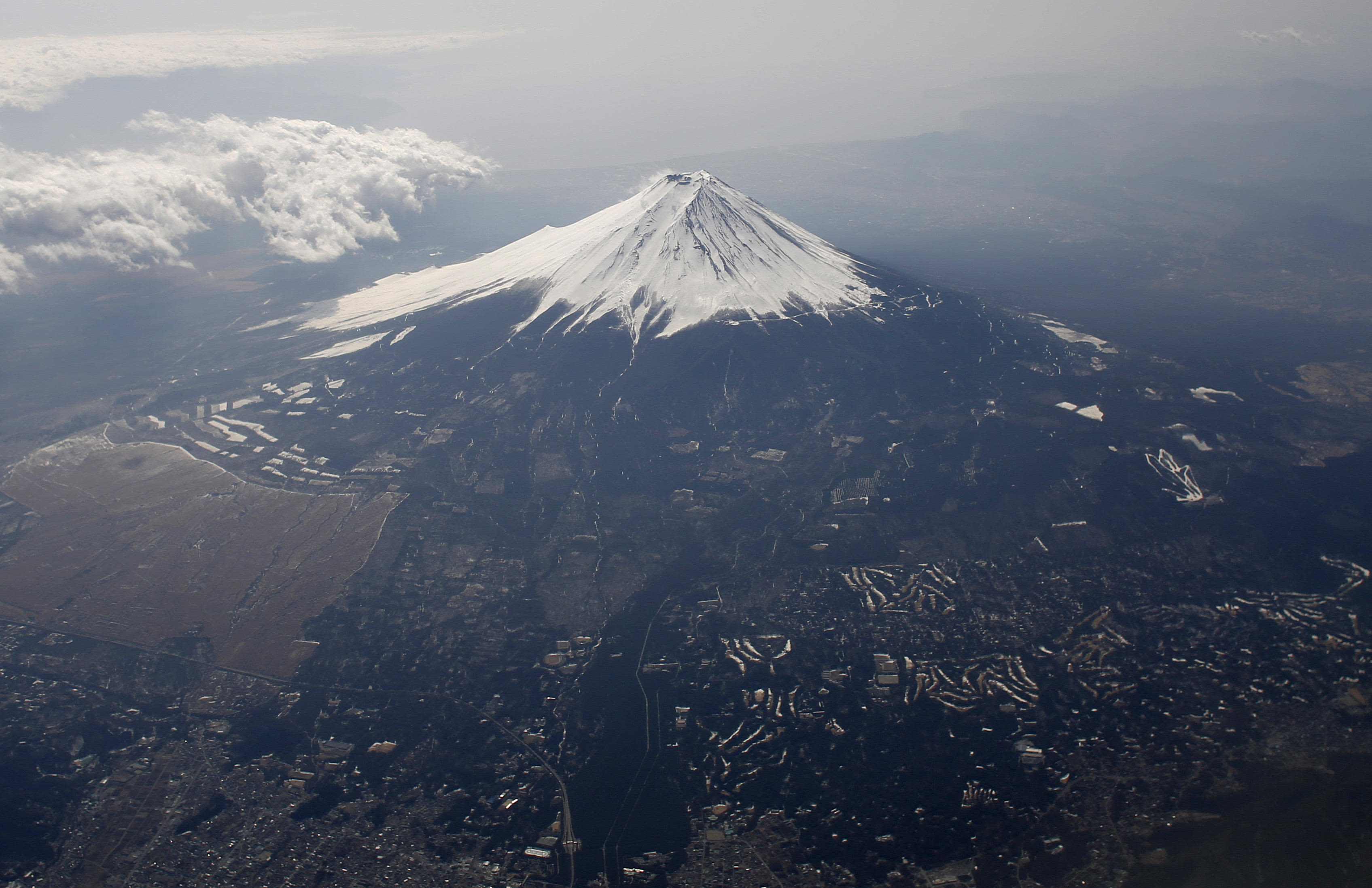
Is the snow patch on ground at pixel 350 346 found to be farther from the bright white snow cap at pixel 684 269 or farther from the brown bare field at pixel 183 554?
the brown bare field at pixel 183 554

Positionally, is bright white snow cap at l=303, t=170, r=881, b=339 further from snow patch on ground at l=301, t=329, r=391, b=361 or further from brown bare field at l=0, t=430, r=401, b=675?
brown bare field at l=0, t=430, r=401, b=675

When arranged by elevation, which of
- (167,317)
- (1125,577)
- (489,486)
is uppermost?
(167,317)

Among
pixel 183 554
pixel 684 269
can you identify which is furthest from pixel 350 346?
pixel 684 269

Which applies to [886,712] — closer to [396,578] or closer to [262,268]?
[396,578]

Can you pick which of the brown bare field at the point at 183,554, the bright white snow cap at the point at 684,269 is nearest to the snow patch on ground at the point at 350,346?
the bright white snow cap at the point at 684,269

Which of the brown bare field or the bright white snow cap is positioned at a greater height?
the bright white snow cap

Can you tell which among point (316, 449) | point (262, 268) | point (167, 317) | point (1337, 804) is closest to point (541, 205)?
point (262, 268)

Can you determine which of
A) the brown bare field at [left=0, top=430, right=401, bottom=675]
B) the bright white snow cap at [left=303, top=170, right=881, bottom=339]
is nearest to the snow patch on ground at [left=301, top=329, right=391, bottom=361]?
the bright white snow cap at [left=303, top=170, right=881, bottom=339]
